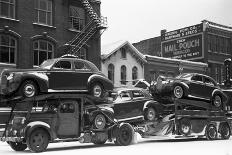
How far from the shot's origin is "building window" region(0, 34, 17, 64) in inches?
1163

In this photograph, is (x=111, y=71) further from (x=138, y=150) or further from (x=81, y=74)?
(x=138, y=150)

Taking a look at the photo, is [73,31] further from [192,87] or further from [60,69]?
[60,69]

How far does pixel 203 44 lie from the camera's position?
49.1 metres

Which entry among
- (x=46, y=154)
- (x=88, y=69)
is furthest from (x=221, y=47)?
(x=46, y=154)

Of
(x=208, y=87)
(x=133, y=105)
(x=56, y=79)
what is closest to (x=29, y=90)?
(x=56, y=79)

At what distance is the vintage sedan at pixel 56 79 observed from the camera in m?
15.6

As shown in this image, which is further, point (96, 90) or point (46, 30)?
point (46, 30)

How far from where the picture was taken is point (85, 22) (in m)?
35.6

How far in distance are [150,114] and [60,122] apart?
5.14 metres

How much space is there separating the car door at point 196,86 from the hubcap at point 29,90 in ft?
28.1

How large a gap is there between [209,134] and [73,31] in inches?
637

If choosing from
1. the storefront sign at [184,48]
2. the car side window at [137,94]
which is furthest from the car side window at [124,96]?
the storefront sign at [184,48]

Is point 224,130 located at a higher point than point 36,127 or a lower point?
lower

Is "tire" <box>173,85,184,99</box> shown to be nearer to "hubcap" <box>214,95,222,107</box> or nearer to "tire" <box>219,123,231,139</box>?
"hubcap" <box>214,95,222,107</box>
